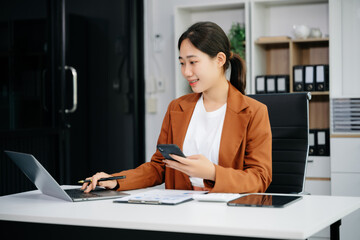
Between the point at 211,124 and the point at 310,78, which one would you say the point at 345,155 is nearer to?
the point at 310,78

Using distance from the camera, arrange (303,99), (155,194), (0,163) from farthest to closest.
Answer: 1. (0,163)
2. (303,99)
3. (155,194)

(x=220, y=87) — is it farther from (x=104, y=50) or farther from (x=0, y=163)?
(x=104, y=50)

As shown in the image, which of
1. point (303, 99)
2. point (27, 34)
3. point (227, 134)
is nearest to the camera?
point (227, 134)

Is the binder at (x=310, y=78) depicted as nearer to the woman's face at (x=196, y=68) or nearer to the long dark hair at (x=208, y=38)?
the long dark hair at (x=208, y=38)

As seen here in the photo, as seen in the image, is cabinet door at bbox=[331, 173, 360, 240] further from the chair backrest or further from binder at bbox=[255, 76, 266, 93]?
the chair backrest

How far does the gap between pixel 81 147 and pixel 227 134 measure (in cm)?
224

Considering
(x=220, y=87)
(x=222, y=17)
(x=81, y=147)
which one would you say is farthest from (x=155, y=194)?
(x=222, y=17)

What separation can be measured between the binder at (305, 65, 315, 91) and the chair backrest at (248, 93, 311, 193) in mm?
1723

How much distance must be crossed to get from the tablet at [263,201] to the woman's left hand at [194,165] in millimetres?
146

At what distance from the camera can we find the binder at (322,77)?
395 cm

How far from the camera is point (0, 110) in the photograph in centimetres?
323

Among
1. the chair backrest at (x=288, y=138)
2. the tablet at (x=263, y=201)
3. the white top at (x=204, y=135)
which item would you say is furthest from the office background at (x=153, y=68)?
the tablet at (x=263, y=201)

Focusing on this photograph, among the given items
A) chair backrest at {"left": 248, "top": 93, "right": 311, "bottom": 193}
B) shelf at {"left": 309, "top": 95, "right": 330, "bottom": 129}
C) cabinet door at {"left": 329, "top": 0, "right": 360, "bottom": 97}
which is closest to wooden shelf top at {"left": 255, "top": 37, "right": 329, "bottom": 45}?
cabinet door at {"left": 329, "top": 0, "right": 360, "bottom": 97}

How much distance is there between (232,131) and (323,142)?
7.03 ft
